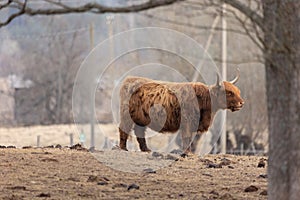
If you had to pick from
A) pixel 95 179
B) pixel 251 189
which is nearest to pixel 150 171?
pixel 95 179

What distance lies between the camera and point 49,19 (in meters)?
56.7

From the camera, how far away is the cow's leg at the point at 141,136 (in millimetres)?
15305

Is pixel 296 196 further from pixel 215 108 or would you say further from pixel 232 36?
pixel 232 36

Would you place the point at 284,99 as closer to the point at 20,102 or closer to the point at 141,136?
the point at 141,136

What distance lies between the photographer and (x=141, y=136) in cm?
1533

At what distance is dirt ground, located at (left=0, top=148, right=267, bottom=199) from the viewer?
1004cm

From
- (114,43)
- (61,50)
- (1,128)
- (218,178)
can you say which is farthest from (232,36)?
(218,178)

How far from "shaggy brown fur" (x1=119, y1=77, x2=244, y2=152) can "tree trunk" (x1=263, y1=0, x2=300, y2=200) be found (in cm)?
690

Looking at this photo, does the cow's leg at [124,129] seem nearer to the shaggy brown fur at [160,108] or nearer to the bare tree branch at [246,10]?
the shaggy brown fur at [160,108]

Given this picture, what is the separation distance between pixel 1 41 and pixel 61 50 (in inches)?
153

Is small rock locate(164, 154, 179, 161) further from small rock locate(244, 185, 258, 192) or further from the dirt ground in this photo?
small rock locate(244, 185, 258, 192)

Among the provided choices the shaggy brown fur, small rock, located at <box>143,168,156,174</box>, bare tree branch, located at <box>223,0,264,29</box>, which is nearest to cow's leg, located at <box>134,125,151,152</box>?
the shaggy brown fur

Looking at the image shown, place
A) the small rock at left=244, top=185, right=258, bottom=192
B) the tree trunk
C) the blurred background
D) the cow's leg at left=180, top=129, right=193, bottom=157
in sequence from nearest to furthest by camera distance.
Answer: the tree trunk → the small rock at left=244, top=185, right=258, bottom=192 → the cow's leg at left=180, top=129, right=193, bottom=157 → the blurred background

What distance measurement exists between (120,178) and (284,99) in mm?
3612
